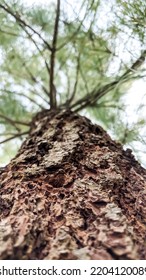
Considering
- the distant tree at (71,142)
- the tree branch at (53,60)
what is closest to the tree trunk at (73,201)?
the distant tree at (71,142)

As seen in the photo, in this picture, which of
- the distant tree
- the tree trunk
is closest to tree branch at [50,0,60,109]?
the distant tree

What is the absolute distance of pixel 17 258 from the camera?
54 cm

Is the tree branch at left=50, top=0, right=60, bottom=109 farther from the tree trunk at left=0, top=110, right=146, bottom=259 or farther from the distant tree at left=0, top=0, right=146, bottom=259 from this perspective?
the tree trunk at left=0, top=110, right=146, bottom=259

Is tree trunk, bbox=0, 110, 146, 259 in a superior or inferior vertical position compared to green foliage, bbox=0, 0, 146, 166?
inferior

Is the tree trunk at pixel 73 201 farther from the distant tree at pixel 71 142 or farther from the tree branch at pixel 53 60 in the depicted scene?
the tree branch at pixel 53 60

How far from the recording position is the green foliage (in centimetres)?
129

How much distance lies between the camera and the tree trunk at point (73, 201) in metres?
0.59

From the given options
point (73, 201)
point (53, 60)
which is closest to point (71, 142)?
point (73, 201)

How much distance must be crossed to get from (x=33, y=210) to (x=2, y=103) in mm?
1304

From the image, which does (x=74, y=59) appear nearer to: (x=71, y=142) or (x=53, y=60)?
(x=53, y=60)

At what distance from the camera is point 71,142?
3.53ft

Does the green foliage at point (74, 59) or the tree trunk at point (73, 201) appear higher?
the green foliage at point (74, 59)

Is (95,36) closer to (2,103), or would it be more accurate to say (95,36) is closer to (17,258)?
(2,103)

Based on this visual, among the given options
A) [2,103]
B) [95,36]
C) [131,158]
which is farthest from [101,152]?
[2,103]
